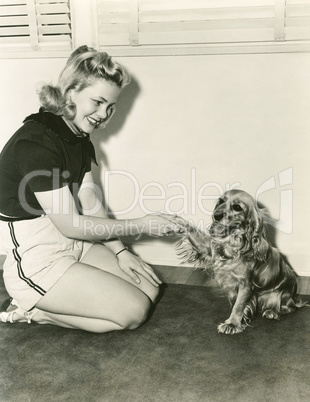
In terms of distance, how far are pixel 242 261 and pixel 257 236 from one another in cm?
11

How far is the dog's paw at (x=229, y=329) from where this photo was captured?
1898mm

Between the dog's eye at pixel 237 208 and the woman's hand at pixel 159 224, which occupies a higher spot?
the dog's eye at pixel 237 208

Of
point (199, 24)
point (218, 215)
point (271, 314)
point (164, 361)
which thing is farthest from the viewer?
point (199, 24)

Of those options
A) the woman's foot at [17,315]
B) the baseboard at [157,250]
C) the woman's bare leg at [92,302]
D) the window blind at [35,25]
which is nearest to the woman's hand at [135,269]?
the woman's bare leg at [92,302]

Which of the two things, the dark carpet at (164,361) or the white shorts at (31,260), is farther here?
the white shorts at (31,260)

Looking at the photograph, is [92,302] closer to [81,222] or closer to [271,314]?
[81,222]

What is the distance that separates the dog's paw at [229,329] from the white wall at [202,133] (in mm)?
647

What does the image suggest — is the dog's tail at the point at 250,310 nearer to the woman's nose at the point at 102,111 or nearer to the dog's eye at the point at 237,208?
the dog's eye at the point at 237,208

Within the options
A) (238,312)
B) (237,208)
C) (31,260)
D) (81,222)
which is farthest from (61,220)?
(238,312)

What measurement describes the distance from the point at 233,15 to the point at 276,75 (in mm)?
310

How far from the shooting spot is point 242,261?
1954mm

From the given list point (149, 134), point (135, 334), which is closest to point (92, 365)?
point (135, 334)

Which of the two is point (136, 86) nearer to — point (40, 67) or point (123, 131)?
point (123, 131)

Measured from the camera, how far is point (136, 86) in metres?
2.43
